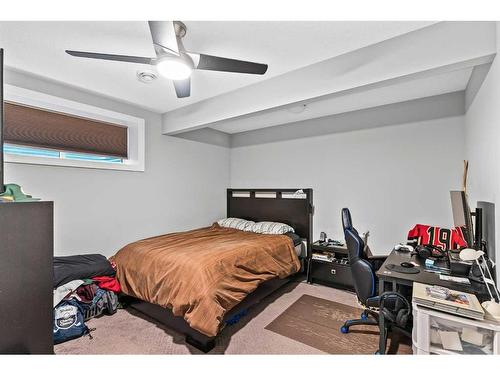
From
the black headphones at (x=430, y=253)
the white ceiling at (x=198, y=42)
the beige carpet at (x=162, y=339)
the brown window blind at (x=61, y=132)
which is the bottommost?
the beige carpet at (x=162, y=339)

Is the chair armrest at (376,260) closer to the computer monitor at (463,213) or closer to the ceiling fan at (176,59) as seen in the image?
the computer monitor at (463,213)

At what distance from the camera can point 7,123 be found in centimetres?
225

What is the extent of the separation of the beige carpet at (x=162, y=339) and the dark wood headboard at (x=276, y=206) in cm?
145

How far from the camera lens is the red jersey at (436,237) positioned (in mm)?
2408

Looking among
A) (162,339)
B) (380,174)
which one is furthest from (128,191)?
(380,174)

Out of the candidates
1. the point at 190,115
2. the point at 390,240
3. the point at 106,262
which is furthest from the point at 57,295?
the point at 390,240


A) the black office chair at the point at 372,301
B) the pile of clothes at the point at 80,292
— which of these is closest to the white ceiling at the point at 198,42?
the black office chair at the point at 372,301

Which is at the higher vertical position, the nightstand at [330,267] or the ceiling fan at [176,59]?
the ceiling fan at [176,59]

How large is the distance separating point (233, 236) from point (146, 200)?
129 cm

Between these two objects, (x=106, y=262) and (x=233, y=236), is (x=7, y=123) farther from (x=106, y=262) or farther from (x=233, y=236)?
(x=233, y=236)

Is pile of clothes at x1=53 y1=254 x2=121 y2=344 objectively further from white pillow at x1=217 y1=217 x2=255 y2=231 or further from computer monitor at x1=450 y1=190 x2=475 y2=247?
computer monitor at x1=450 y1=190 x2=475 y2=247

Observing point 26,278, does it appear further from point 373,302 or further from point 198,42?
point 373,302
